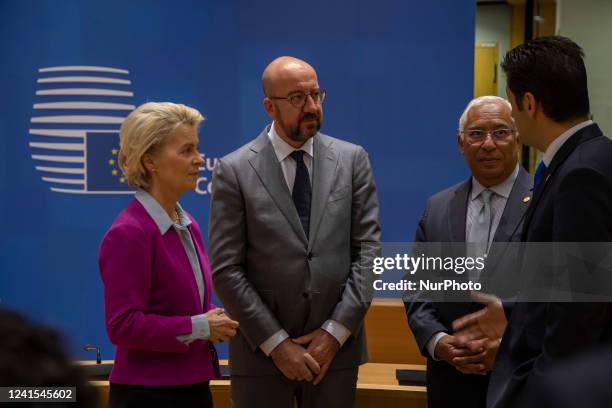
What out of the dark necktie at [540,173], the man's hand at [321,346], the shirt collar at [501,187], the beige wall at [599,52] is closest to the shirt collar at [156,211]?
the man's hand at [321,346]

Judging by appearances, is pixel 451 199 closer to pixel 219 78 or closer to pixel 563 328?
pixel 563 328

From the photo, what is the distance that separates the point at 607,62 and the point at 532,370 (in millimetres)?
3482

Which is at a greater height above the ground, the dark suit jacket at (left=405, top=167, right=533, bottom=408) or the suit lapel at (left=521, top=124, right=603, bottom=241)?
the suit lapel at (left=521, top=124, right=603, bottom=241)

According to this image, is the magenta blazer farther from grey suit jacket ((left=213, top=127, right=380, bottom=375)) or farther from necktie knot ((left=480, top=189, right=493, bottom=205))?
necktie knot ((left=480, top=189, right=493, bottom=205))

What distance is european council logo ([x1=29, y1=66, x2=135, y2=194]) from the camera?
4.62 meters

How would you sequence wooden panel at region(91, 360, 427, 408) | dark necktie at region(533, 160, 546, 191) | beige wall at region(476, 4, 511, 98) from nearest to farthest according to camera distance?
dark necktie at region(533, 160, 546, 191), wooden panel at region(91, 360, 427, 408), beige wall at region(476, 4, 511, 98)

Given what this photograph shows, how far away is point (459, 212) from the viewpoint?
319 cm

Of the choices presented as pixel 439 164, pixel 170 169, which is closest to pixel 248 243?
Result: pixel 170 169

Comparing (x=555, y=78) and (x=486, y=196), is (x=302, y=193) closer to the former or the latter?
(x=486, y=196)

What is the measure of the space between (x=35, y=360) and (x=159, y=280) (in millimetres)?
1992

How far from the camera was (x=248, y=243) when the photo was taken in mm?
3121

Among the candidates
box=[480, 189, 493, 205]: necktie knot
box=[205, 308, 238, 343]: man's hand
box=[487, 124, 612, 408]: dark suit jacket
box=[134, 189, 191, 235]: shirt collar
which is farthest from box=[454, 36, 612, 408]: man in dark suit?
box=[134, 189, 191, 235]: shirt collar

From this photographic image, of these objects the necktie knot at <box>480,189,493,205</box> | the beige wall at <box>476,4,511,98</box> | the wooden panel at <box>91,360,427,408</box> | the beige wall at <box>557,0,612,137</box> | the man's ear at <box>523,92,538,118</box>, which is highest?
the beige wall at <box>476,4,511,98</box>

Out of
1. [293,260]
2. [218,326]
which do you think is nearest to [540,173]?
[293,260]
